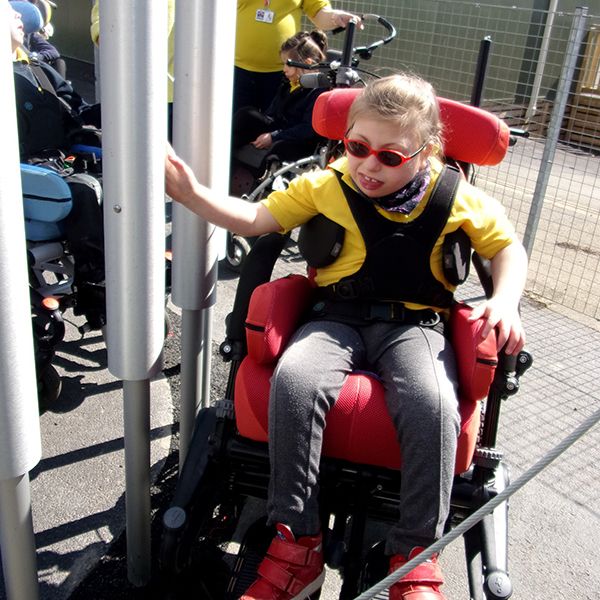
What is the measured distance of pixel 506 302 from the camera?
2023mm

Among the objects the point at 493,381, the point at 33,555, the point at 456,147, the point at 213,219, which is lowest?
the point at 33,555

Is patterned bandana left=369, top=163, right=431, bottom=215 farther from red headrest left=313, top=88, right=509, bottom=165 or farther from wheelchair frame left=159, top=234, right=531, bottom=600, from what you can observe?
wheelchair frame left=159, top=234, right=531, bottom=600

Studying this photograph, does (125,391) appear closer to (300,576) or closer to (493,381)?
(300,576)

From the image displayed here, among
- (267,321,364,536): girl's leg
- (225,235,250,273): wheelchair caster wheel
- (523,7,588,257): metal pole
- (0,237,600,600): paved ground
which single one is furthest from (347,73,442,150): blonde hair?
(523,7,588,257): metal pole

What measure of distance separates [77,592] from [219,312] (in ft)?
7.04

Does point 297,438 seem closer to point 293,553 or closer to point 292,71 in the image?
point 293,553

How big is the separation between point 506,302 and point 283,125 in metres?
3.27

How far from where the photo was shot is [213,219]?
211 cm

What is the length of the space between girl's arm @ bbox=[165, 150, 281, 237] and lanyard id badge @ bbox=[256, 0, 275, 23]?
3172 millimetres

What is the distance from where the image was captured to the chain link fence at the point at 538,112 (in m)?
4.95

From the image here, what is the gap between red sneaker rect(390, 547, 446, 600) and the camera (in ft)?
5.68

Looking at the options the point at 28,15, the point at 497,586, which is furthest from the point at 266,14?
the point at 497,586

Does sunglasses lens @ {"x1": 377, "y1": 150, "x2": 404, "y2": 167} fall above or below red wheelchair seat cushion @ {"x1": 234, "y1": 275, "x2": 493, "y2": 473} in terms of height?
above

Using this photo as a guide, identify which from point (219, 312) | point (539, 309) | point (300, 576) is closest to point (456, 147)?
point (300, 576)
